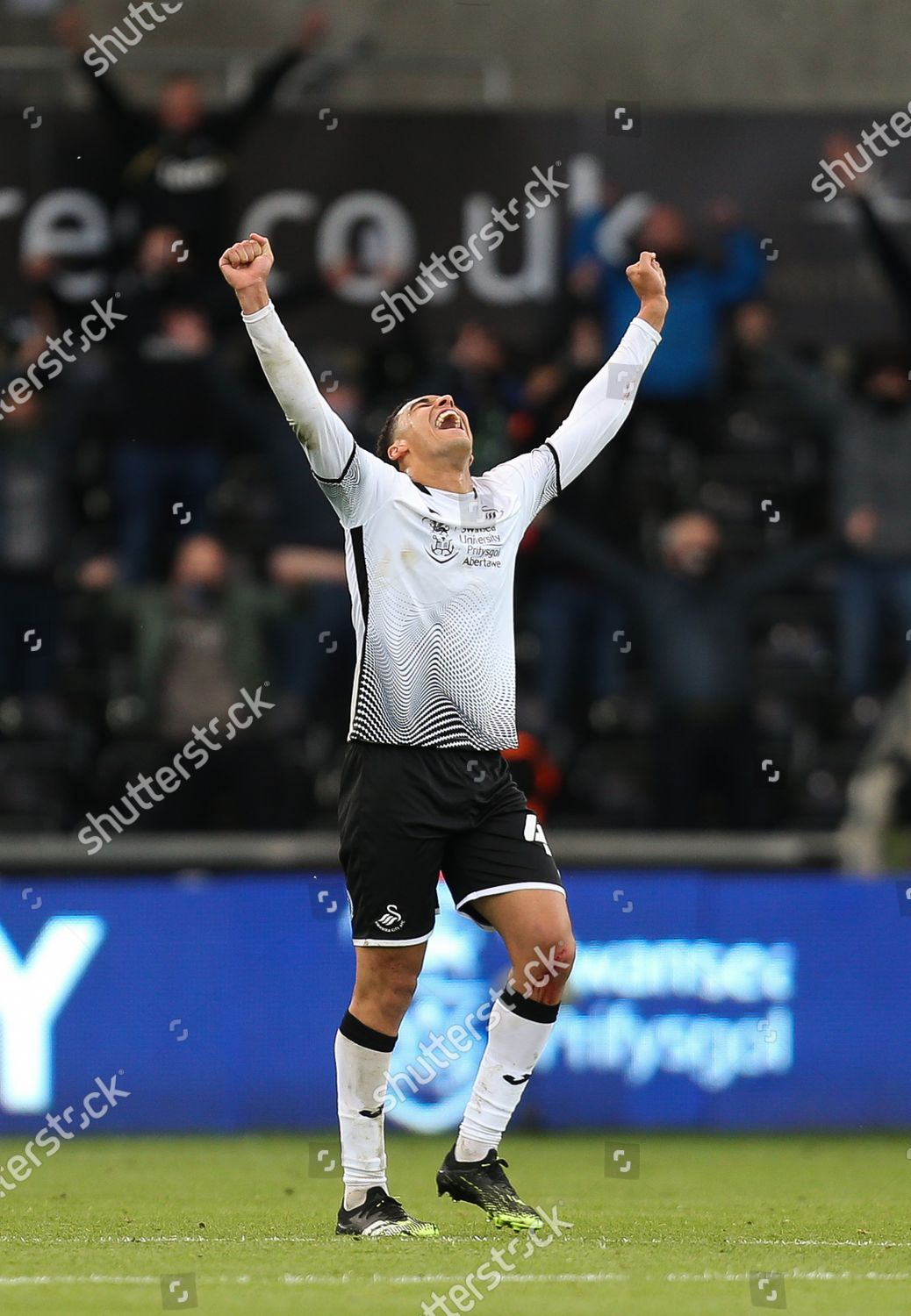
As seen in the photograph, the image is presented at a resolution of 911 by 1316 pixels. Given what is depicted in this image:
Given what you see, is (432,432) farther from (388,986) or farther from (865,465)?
(865,465)

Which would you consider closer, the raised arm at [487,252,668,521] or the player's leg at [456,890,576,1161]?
the player's leg at [456,890,576,1161]

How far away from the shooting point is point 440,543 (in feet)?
21.4

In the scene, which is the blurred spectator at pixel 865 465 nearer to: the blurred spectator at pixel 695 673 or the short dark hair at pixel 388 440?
the blurred spectator at pixel 695 673

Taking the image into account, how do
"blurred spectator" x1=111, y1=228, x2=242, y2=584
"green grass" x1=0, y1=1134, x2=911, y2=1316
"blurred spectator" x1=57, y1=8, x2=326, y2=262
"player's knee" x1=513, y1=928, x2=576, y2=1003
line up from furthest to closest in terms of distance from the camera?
"blurred spectator" x1=57, y1=8, x2=326, y2=262 → "blurred spectator" x1=111, y1=228, x2=242, y2=584 → "player's knee" x1=513, y1=928, x2=576, y2=1003 → "green grass" x1=0, y1=1134, x2=911, y2=1316

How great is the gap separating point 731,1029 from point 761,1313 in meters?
4.98

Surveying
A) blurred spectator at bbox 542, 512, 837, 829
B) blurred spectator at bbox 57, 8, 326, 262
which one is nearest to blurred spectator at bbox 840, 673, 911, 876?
blurred spectator at bbox 542, 512, 837, 829

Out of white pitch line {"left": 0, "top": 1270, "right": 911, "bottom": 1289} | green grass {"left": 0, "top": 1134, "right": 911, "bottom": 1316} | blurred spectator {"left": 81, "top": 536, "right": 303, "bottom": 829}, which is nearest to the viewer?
green grass {"left": 0, "top": 1134, "right": 911, "bottom": 1316}

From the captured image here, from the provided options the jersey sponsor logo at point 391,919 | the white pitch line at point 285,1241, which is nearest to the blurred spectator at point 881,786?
the white pitch line at point 285,1241

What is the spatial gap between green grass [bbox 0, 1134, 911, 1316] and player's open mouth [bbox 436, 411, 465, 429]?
7.69 ft

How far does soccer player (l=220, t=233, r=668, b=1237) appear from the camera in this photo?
6.40 m

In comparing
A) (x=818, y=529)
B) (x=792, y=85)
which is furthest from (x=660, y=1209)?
(x=792, y=85)

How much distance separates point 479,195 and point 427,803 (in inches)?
303

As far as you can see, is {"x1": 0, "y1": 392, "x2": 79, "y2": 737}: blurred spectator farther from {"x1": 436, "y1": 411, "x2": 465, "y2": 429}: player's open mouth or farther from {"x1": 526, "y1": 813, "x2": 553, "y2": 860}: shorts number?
{"x1": 526, "y1": 813, "x2": 553, "y2": 860}: shorts number

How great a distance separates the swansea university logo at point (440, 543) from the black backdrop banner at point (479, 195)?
6.84m
